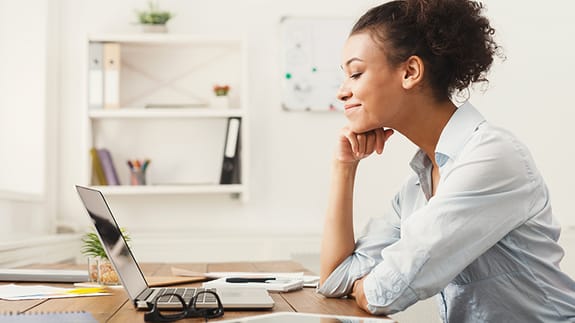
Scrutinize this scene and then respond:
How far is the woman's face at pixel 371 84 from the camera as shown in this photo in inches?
57.2

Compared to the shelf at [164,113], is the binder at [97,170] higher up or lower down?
lower down

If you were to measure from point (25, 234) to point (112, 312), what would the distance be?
7.30ft

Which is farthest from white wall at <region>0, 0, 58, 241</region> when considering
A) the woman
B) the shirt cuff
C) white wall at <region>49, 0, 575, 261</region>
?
the shirt cuff

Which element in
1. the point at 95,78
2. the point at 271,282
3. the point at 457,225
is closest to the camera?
the point at 457,225

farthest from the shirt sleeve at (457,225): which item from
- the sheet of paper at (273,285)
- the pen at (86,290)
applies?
the pen at (86,290)

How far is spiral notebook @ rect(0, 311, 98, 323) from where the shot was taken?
1.08m

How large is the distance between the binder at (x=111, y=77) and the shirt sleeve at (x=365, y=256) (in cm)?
213

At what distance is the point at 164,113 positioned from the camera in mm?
3521

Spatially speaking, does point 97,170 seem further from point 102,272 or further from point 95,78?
point 102,272

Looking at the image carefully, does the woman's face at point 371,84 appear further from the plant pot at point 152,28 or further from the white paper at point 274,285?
the plant pot at point 152,28

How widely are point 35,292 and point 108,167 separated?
2.09m

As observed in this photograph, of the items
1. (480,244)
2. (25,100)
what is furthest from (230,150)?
(480,244)

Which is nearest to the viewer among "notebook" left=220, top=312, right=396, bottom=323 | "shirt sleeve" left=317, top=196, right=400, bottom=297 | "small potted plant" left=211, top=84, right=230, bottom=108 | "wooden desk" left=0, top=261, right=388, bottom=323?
"notebook" left=220, top=312, right=396, bottom=323

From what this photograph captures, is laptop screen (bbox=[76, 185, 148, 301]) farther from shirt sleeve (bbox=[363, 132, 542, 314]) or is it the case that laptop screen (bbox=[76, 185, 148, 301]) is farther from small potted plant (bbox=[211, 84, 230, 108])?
small potted plant (bbox=[211, 84, 230, 108])
